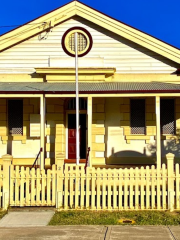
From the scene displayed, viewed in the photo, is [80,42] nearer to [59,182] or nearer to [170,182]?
[59,182]

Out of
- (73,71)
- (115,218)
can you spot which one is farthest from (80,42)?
(115,218)

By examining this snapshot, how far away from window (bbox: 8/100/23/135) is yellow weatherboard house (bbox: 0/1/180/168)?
4 centimetres

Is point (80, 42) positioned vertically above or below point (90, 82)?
above

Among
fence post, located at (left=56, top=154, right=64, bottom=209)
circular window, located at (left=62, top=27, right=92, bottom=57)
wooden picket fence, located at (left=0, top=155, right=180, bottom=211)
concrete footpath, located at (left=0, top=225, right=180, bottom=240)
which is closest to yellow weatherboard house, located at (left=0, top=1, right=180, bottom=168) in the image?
circular window, located at (left=62, top=27, right=92, bottom=57)

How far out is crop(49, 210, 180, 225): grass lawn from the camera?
728 centimetres

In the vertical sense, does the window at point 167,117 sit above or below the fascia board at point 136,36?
below

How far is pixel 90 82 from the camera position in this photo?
567 inches

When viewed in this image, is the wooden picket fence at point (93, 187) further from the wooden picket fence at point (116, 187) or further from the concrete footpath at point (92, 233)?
the concrete footpath at point (92, 233)

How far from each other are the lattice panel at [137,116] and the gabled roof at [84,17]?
7.47ft

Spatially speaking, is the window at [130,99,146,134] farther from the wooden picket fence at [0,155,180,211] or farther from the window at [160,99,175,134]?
the wooden picket fence at [0,155,180,211]

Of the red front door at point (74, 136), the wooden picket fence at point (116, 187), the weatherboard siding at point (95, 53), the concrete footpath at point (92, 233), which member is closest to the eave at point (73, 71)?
the weatherboard siding at point (95, 53)

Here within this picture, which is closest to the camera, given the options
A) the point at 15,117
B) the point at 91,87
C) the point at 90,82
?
the point at 91,87

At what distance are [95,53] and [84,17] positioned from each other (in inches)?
64.3

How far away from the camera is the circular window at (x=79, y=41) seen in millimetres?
14789
